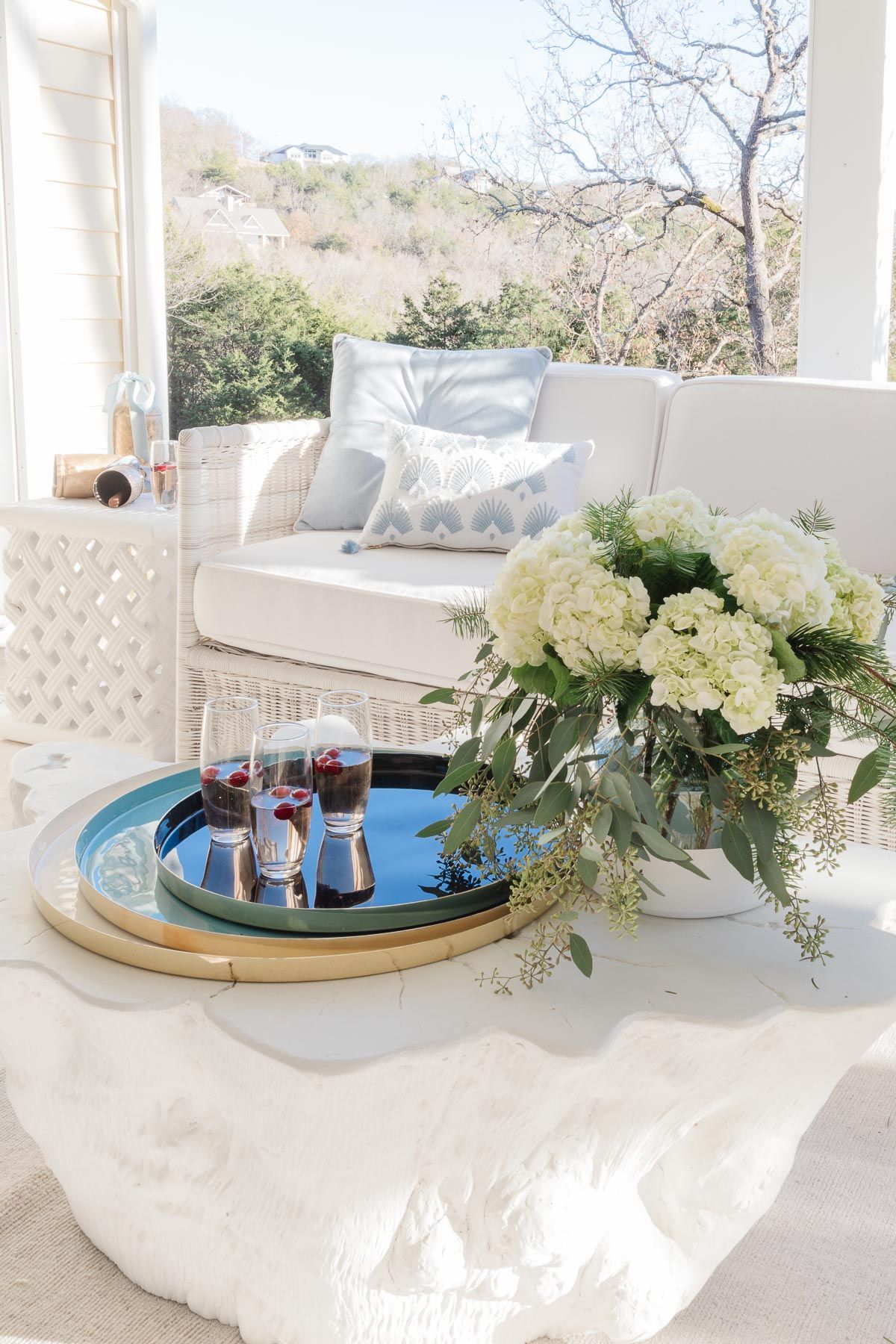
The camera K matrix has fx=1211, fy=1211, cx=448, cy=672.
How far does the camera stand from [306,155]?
541 cm

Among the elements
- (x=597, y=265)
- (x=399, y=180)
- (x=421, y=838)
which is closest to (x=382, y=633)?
(x=421, y=838)

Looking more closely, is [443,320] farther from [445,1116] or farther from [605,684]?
[445,1116]

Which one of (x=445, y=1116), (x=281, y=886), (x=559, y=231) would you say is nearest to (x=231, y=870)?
(x=281, y=886)

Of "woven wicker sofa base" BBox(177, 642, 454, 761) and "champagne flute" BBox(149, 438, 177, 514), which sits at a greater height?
"champagne flute" BBox(149, 438, 177, 514)

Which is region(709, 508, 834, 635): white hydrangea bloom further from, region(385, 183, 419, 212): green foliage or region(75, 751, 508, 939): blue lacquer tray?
region(385, 183, 419, 212): green foliage

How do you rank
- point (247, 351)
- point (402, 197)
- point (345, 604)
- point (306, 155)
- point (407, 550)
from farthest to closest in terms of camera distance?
1. point (247, 351)
2. point (306, 155)
3. point (402, 197)
4. point (407, 550)
5. point (345, 604)

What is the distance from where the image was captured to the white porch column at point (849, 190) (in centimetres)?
287

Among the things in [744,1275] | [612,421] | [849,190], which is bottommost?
[744,1275]

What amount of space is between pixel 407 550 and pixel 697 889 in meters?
1.53

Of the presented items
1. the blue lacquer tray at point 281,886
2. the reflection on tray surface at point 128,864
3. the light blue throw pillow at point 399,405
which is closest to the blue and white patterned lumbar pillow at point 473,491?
the light blue throw pillow at point 399,405

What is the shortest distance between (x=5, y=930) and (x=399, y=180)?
481cm

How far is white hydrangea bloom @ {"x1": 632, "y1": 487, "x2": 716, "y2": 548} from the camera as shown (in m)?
1.06

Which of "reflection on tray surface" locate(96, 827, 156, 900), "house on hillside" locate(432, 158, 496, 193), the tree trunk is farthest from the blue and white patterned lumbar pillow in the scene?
"house on hillside" locate(432, 158, 496, 193)

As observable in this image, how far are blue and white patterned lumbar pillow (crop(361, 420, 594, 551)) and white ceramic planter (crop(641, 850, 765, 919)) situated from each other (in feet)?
4.66
